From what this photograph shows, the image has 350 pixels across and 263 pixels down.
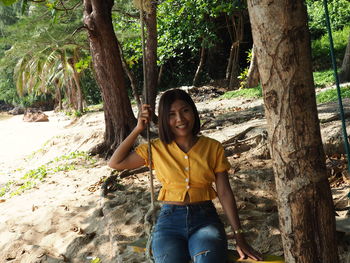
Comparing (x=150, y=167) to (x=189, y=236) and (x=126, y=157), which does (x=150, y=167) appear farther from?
(x=189, y=236)

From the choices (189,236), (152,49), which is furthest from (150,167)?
(152,49)

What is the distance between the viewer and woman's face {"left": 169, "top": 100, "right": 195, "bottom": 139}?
2031mm

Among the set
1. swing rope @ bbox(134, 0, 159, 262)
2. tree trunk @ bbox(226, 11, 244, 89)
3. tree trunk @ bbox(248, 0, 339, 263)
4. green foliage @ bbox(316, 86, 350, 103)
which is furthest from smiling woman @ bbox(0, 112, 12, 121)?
tree trunk @ bbox(248, 0, 339, 263)

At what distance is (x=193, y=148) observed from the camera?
203 cm

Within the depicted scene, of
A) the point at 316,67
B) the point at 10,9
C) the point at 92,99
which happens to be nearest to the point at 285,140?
the point at 316,67

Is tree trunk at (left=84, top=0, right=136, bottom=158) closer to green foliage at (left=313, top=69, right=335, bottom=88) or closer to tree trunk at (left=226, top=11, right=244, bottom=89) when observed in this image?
green foliage at (left=313, top=69, right=335, bottom=88)

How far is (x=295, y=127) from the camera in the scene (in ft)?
4.61

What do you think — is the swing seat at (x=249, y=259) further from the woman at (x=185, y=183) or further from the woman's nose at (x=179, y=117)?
the woman's nose at (x=179, y=117)

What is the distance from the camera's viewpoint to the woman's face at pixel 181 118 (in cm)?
203

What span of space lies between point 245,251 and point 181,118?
77 cm

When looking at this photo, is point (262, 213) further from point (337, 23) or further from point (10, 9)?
point (10, 9)

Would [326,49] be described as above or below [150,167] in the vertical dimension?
above

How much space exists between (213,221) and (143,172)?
2.79m

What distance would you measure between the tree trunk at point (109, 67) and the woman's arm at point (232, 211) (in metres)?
3.57
